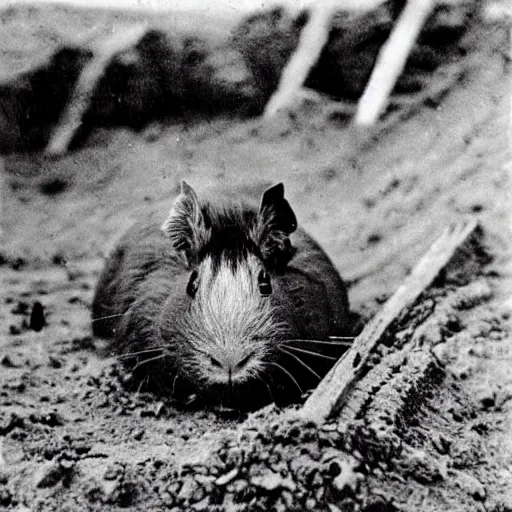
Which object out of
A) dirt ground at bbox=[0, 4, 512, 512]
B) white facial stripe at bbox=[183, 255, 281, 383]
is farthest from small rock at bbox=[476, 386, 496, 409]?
white facial stripe at bbox=[183, 255, 281, 383]

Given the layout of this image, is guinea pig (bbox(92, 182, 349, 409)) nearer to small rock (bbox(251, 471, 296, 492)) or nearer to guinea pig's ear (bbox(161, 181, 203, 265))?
guinea pig's ear (bbox(161, 181, 203, 265))

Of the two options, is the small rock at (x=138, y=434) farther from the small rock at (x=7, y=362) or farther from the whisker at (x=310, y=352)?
the small rock at (x=7, y=362)

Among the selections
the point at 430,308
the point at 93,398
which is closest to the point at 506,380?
the point at 430,308

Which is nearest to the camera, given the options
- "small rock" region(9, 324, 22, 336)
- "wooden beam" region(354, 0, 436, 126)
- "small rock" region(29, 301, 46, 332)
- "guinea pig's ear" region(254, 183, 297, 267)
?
"guinea pig's ear" region(254, 183, 297, 267)

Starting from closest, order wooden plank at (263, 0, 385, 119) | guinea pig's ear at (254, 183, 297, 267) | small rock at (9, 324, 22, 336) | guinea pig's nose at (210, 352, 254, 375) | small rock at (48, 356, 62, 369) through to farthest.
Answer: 1. guinea pig's nose at (210, 352, 254, 375)
2. guinea pig's ear at (254, 183, 297, 267)
3. small rock at (48, 356, 62, 369)
4. small rock at (9, 324, 22, 336)
5. wooden plank at (263, 0, 385, 119)

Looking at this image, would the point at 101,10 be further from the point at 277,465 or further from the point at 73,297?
the point at 277,465

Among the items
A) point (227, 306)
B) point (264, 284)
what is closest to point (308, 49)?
point (264, 284)

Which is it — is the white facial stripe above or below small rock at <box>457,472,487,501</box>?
above
